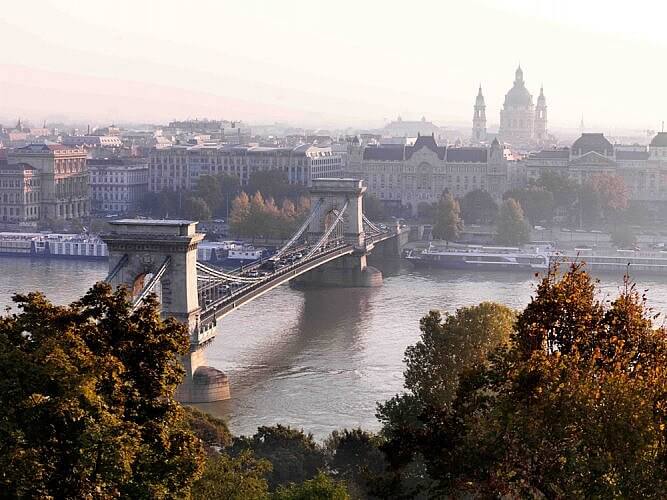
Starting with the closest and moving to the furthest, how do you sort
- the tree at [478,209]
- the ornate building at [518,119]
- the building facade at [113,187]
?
1. the tree at [478,209]
2. the building facade at [113,187]
3. the ornate building at [518,119]

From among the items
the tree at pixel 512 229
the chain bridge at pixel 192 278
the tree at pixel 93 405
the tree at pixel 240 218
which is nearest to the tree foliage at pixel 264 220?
the tree at pixel 240 218

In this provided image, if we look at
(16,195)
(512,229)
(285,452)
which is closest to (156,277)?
(285,452)

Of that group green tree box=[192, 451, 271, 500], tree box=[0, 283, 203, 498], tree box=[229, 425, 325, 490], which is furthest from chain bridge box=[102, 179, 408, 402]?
tree box=[0, 283, 203, 498]

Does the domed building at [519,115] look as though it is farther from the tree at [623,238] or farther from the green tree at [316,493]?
the green tree at [316,493]

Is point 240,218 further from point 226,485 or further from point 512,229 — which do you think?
point 226,485

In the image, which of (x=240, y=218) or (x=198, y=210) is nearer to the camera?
(x=240, y=218)

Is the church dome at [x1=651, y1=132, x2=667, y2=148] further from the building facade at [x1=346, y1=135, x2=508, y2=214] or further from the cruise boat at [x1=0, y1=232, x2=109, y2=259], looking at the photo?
the cruise boat at [x1=0, y1=232, x2=109, y2=259]

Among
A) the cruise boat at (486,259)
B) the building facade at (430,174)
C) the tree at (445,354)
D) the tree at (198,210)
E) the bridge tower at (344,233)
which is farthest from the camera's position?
the building facade at (430,174)
